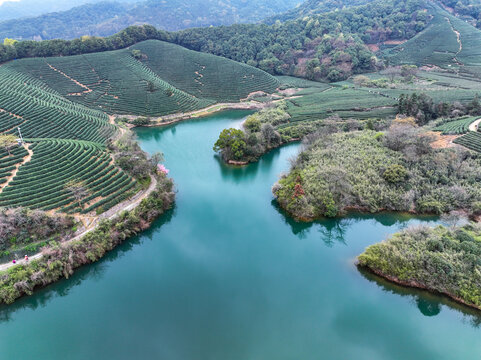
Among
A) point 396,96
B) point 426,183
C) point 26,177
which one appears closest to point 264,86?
point 396,96

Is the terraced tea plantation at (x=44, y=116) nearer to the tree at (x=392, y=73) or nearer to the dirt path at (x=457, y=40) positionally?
the tree at (x=392, y=73)

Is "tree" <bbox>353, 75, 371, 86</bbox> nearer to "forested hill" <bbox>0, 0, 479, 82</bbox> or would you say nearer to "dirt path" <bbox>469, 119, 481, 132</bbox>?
"forested hill" <bbox>0, 0, 479, 82</bbox>

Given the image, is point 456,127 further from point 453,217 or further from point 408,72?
point 408,72

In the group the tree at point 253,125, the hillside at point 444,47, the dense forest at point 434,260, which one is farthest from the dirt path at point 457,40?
the dense forest at point 434,260

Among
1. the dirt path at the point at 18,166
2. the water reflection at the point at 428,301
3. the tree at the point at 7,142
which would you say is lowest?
the water reflection at the point at 428,301

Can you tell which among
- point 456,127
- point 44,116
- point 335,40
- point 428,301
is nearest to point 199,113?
point 44,116

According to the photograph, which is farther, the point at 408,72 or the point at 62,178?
the point at 408,72

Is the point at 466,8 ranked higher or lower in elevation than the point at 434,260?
higher
